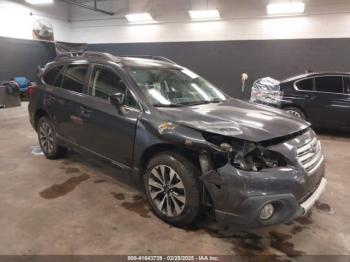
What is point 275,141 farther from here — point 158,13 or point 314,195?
point 158,13

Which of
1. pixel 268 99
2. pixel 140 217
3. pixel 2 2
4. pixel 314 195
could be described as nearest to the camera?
pixel 314 195

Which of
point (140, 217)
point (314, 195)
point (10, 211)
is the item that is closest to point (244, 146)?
point (314, 195)

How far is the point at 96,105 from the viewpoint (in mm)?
3143

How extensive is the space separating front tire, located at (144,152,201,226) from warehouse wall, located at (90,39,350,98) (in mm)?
8085

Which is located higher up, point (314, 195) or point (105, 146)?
point (105, 146)

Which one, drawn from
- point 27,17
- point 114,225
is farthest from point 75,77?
point 27,17

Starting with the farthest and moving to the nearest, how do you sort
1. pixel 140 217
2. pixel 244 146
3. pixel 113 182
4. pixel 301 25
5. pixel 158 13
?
pixel 158 13, pixel 301 25, pixel 113 182, pixel 140 217, pixel 244 146

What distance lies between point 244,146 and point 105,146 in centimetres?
152

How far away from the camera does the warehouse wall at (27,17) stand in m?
10.5

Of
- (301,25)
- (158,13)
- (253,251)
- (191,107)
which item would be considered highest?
(158,13)

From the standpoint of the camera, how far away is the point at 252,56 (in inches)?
389

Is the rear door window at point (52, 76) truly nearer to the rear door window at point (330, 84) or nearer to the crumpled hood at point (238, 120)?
the crumpled hood at point (238, 120)

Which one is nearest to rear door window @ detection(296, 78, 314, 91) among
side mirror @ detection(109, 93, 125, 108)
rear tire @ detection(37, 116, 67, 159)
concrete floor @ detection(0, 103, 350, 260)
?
concrete floor @ detection(0, 103, 350, 260)

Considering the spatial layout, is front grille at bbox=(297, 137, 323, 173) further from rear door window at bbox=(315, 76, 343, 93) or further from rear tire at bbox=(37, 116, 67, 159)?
rear door window at bbox=(315, 76, 343, 93)
